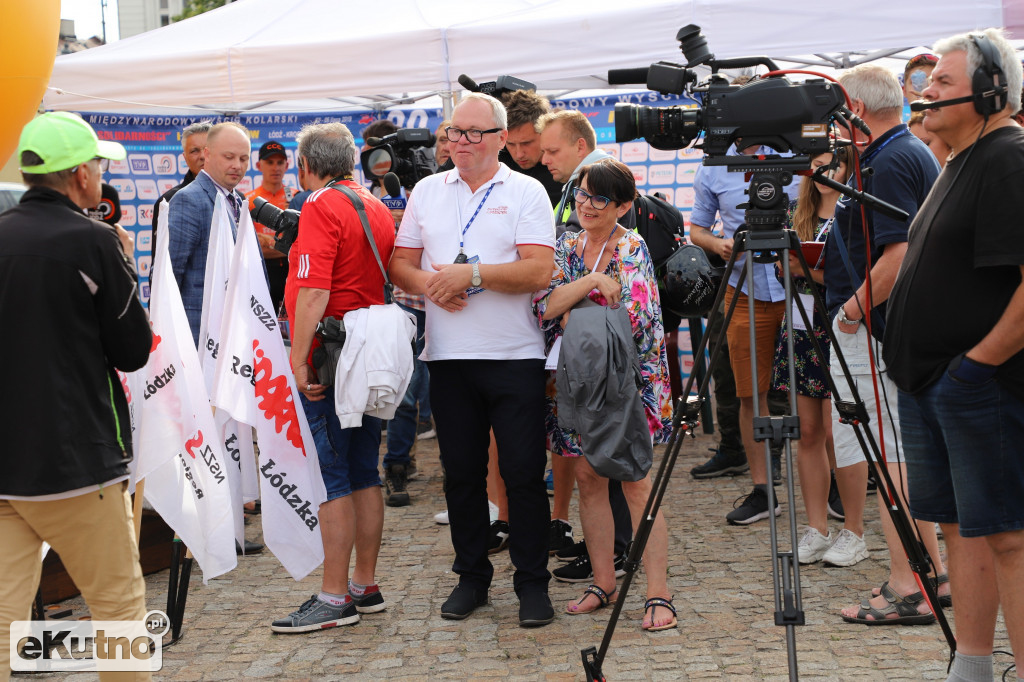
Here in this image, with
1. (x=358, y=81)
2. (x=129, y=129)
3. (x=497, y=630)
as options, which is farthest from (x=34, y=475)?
(x=129, y=129)

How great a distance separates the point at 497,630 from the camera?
13.7 feet

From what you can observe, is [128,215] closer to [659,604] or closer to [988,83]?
[659,604]

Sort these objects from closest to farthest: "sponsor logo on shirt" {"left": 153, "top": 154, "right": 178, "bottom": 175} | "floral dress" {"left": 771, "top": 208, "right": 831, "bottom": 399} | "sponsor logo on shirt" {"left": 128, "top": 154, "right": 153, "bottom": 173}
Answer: "floral dress" {"left": 771, "top": 208, "right": 831, "bottom": 399}
"sponsor logo on shirt" {"left": 128, "top": 154, "right": 153, "bottom": 173}
"sponsor logo on shirt" {"left": 153, "top": 154, "right": 178, "bottom": 175}

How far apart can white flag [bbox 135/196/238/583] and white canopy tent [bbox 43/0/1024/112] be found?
3518 millimetres

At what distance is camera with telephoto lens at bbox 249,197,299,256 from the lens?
4418 mm

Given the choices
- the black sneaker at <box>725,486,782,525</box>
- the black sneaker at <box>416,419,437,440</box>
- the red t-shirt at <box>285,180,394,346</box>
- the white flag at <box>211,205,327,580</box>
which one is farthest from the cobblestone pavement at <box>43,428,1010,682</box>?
the black sneaker at <box>416,419,437,440</box>

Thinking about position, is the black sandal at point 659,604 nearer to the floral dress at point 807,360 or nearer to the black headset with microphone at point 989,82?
the floral dress at point 807,360

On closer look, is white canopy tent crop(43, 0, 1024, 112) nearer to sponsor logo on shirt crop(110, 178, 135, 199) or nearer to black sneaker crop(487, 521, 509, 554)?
sponsor logo on shirt crop(110, 178, 135, 199)

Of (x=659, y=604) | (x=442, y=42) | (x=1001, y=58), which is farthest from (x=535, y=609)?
(x=442, y=42)

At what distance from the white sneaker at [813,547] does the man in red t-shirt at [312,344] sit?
201 cm

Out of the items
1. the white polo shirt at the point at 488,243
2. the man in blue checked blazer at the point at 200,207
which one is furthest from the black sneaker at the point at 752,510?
the man in blue checked blazer at the point at 200,207

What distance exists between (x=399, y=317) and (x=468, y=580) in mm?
1202

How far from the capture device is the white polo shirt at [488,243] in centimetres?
412

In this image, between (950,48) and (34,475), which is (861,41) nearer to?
(950,48)
